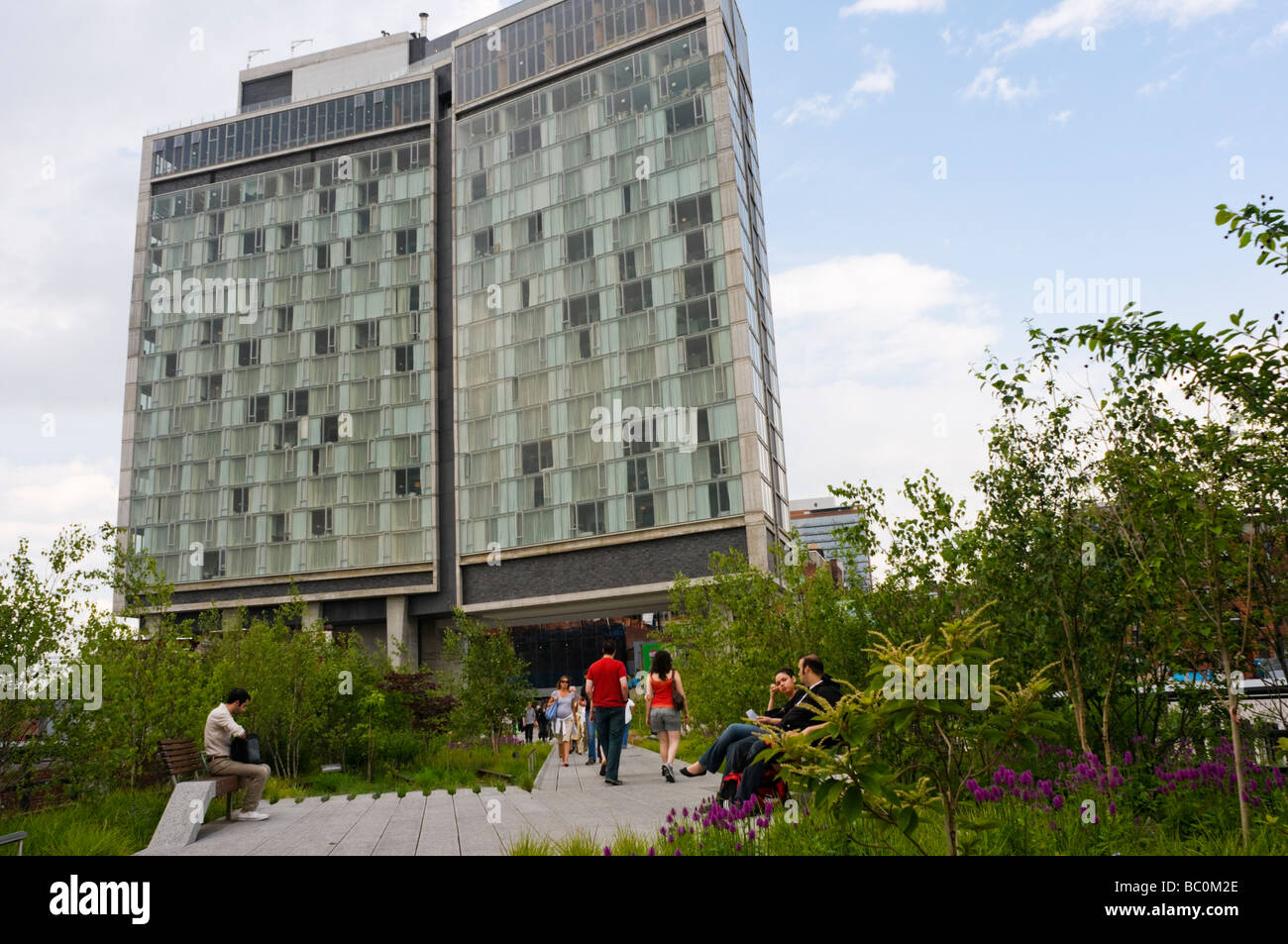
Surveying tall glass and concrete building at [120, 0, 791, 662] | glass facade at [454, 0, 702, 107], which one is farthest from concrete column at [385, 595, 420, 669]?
glass facade at [454, 0, 702, 107]

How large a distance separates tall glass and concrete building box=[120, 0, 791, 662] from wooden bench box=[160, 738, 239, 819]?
28830mm

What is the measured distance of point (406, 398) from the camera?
49.3 meters

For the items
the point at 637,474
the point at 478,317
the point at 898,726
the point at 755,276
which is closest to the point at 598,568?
the point at 637,474

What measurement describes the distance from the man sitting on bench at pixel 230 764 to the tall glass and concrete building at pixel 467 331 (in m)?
29.2

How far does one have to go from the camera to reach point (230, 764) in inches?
384

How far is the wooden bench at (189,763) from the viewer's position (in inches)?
373

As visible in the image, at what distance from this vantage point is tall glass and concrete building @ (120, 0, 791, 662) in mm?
41688

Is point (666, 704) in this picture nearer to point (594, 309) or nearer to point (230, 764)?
point (230, 764)

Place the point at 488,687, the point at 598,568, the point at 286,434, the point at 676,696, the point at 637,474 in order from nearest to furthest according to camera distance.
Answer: the point at 676,696
the point at 488,687
the point at 637,474
the point at 598,568
the point at 286,434

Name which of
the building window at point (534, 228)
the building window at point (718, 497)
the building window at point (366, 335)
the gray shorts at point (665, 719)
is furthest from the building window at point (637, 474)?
the gray shorts at point (665, 719)

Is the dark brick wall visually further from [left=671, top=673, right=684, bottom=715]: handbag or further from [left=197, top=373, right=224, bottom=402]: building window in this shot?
[left=671, top=673, right=684, bottom=715]: handbag

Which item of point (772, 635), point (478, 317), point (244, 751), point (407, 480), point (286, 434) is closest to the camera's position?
point (244, 751)

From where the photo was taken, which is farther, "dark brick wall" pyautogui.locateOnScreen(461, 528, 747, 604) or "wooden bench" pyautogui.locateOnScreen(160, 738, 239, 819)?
"dark brick wall" pyautogui.locateOnScreen(461, 528, 747, 604)

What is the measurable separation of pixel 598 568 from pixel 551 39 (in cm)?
2991
